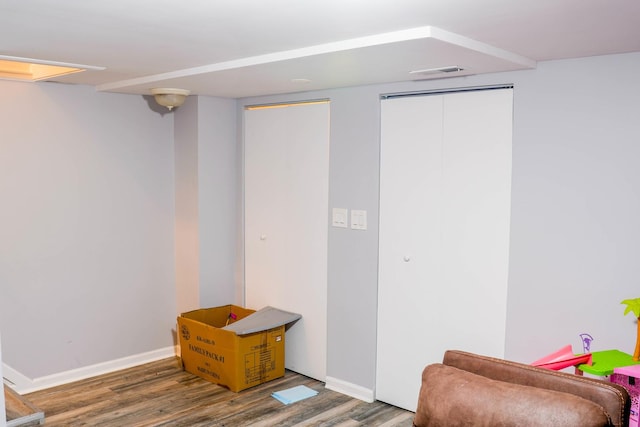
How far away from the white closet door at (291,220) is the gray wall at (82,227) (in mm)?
708

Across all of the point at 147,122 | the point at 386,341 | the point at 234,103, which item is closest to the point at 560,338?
the point at 386,341

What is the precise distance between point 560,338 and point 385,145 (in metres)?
1.56

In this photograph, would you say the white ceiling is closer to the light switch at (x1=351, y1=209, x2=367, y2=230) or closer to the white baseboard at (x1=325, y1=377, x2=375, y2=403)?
the light switch at (x1=351, y1=209, x2=367, y2=230)

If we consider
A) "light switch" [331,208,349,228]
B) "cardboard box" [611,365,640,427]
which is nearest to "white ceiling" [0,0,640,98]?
"light switch" [331,208,349,228]

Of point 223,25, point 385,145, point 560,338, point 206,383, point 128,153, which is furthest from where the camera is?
point 128,153

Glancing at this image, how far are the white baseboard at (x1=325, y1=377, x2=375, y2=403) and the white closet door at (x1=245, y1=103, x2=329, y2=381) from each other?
107mm

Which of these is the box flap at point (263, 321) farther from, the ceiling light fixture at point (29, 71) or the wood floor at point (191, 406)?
the ceiling light fixture at point (29, 71)

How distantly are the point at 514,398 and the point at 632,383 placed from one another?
2.87 feet

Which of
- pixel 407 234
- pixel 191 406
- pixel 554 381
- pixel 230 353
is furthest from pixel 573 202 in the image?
pixel 191 406

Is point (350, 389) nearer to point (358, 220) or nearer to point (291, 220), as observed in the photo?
point (358, 220)

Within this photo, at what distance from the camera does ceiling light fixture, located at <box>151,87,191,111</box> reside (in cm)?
411

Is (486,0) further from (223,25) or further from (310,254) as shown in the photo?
(310,254)

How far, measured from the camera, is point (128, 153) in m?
4.54

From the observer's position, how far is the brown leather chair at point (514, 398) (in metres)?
1.84
